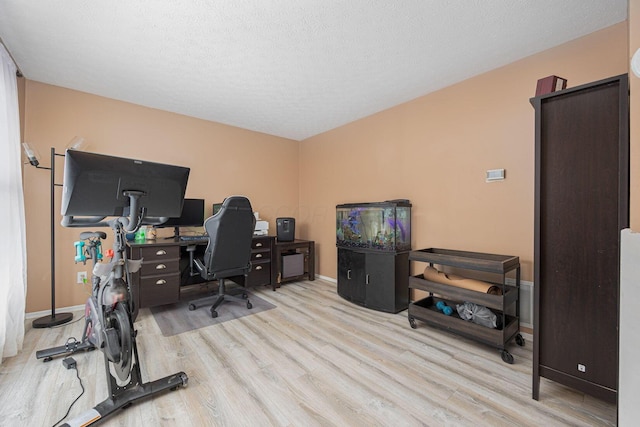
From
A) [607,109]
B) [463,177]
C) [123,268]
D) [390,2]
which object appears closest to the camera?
[607,109]

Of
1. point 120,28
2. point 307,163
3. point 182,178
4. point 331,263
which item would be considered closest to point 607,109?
point 182,178

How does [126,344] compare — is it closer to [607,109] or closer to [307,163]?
[607,109]

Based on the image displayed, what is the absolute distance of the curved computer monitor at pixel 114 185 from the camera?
1.26 m

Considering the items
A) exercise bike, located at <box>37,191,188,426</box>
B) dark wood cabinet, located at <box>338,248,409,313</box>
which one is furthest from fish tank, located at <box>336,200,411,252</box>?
exercise bike, located at <box>37,191,188,426</box>

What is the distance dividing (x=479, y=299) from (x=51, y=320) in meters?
3.78

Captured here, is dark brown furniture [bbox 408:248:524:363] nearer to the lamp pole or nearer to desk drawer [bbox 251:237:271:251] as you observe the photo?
desk drawer [bbox 251:237:271:251]

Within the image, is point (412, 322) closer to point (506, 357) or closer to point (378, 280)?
point (378, 280)

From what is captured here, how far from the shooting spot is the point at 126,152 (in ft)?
10.0

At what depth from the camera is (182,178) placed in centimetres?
161

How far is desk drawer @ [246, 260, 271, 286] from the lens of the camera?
3.39m

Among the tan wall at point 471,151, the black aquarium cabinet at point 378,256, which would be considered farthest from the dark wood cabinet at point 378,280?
the tan wall at point 471,151

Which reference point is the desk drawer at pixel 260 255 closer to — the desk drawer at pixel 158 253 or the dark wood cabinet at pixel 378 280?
the desk drawer at pixel 158 253

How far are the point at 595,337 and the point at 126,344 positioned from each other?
7.90ft

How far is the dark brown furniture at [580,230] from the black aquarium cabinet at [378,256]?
4.52 ft
